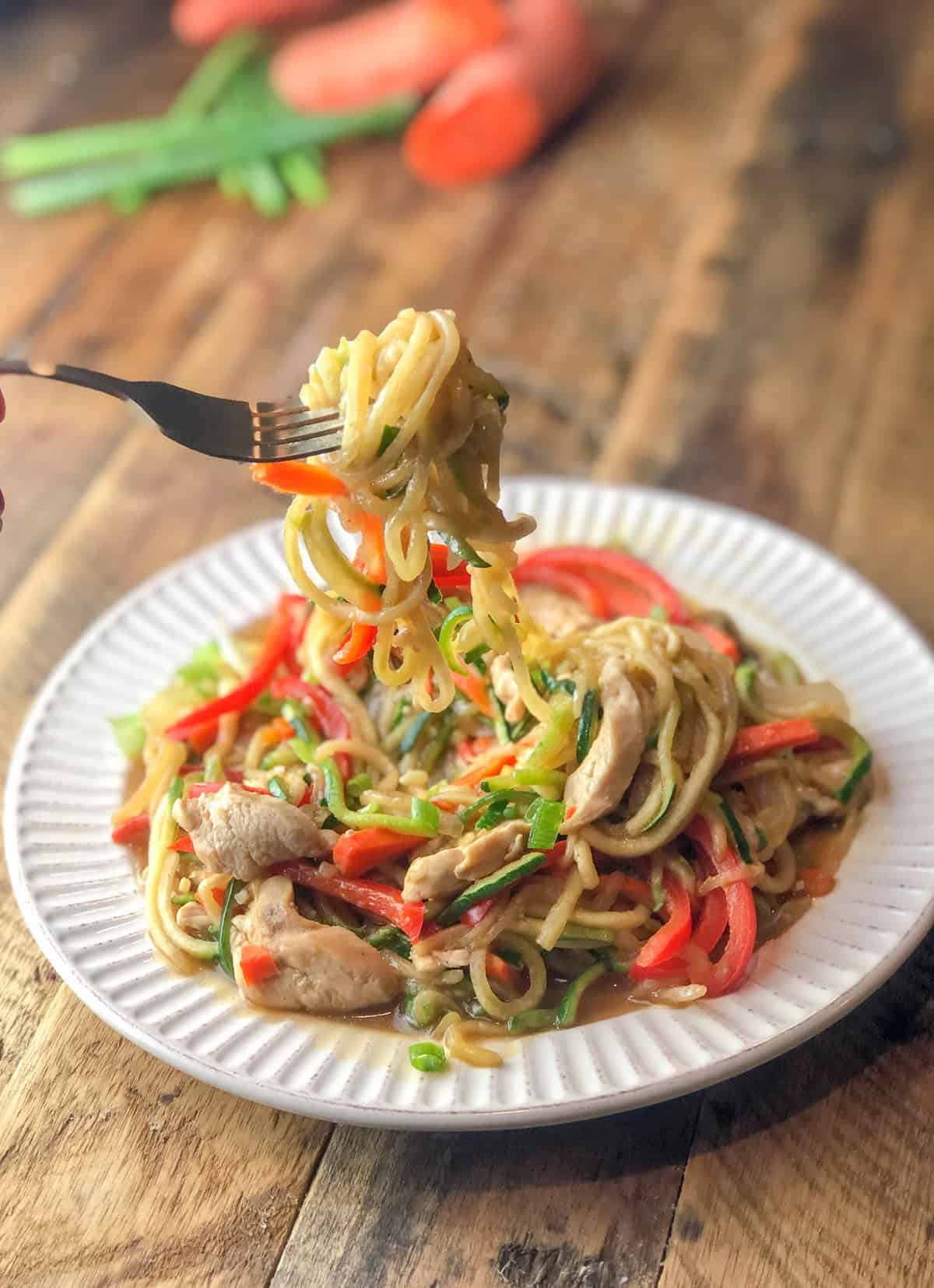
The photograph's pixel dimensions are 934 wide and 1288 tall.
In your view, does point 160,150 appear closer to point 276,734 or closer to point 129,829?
point 276,734

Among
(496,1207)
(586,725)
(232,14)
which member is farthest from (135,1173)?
(232,14)

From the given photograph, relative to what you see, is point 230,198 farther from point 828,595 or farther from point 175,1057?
point 175,1057

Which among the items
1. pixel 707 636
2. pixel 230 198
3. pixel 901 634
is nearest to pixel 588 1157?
pixel 707 636

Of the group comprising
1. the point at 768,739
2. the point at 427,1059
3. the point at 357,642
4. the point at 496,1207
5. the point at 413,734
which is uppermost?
the point at 357,642

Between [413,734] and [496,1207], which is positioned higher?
[413,734]

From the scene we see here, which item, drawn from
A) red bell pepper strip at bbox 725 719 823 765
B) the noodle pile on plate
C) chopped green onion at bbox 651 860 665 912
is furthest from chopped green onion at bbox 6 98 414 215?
chopped green onion at bbox 651 860 665 912

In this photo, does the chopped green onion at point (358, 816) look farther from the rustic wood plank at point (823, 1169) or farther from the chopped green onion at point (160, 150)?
the chopped green onion at point (160, 150)

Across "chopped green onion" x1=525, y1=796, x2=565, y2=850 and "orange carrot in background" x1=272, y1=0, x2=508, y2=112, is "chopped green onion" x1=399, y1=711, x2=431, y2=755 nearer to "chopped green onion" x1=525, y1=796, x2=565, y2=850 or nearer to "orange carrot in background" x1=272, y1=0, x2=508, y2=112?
"chopped green onion" x1=525, y1=796, x2=565, y2=850
